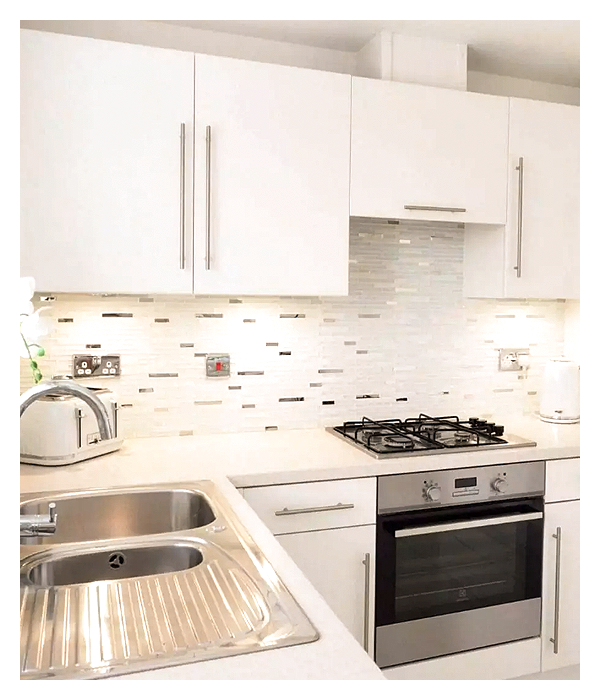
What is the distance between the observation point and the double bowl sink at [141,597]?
1.00 meters

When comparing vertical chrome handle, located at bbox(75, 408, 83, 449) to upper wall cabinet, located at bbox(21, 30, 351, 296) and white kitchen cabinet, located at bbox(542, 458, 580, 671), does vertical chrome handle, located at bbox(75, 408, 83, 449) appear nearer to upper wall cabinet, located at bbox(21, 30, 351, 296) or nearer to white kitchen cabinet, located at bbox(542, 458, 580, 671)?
upper wall cabinet, located at bbox(21, 30, 351, 296)

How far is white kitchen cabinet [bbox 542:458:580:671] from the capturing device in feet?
7.90

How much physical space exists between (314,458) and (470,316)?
108 cm

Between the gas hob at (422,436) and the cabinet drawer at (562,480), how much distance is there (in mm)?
118

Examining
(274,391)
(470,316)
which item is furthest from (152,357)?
(470,316)

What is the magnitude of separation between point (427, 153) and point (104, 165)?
1.11 meters

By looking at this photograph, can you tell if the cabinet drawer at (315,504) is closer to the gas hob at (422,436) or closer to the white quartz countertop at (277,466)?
the white quartz countertop at (277,466)

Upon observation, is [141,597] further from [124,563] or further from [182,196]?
[182,196]

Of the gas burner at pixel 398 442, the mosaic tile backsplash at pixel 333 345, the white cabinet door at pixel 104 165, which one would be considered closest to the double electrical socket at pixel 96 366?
the mosaic tile backsplash at pixel 333 345

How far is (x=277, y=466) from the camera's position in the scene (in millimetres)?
2111

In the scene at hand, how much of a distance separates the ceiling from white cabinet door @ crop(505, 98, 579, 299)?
23cm

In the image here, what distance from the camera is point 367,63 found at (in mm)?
2576

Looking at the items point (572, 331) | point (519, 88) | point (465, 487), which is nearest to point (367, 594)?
point (465, 487)
